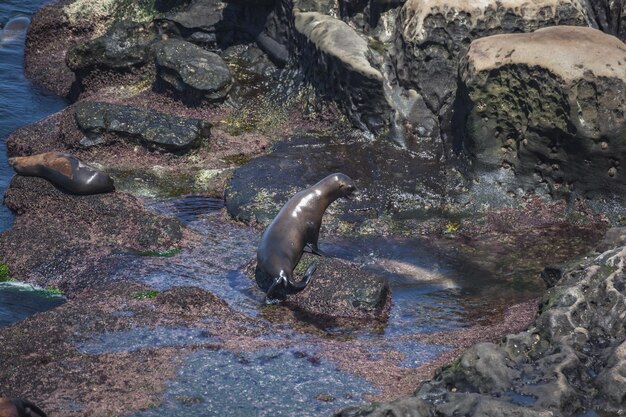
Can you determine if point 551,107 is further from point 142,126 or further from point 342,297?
point 142,126

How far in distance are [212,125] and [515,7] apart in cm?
551

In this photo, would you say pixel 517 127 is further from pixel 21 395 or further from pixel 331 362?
pixel 21 395

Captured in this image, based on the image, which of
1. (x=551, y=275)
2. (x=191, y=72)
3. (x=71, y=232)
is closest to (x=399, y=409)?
(x=551, y=275)

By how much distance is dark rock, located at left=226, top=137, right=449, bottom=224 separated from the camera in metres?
14.8

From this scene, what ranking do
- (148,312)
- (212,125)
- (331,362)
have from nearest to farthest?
1. (331,362)
2. (148,312)
3. (212,125)

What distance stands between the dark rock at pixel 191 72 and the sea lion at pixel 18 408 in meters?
9.86

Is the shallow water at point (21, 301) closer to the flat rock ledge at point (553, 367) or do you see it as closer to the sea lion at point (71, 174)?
the sea lion at point (71, 174)

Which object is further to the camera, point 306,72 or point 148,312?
point 306,72

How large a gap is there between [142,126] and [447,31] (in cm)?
530

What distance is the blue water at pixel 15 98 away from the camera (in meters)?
18.9

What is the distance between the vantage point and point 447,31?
1681 cm

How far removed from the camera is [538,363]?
9.74 meters

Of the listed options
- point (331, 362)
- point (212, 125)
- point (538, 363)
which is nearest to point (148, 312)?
point (331, 362)

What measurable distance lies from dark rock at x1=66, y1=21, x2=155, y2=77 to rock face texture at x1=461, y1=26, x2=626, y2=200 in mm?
7108
